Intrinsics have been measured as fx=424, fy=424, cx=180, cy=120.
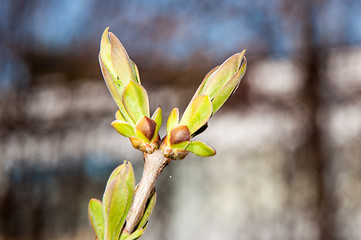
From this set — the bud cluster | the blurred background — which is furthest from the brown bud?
the blurred background

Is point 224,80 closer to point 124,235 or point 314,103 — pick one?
point 124,235

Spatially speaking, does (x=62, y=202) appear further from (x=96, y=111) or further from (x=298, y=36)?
(x=298, y=36)

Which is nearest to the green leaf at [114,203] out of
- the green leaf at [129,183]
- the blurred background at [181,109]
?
the green leaf at [129,183]

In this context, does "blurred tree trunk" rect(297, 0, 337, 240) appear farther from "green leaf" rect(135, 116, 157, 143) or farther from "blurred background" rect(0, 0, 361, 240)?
"green leaf" rect(135, 116, 157, 143)

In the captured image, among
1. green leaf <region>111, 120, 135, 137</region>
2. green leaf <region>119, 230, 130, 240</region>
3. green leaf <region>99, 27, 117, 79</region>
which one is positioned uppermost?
green leaf <region>99, 27, 117, 79</region>

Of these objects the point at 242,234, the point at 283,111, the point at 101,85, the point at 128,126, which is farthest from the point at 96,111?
the point at 128,126

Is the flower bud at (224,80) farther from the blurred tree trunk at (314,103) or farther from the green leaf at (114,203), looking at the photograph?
the blurred tree trunk at (314,103)

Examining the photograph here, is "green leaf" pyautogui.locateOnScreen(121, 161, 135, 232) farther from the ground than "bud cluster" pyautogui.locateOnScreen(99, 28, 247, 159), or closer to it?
closer to it
